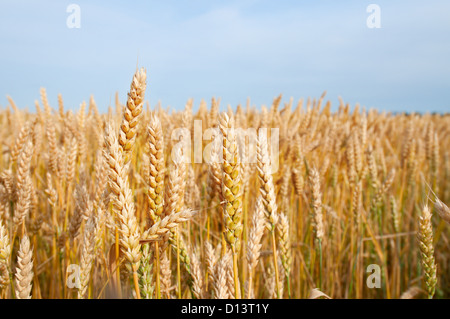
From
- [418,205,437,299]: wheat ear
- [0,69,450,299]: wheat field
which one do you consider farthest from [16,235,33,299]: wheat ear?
[418,205,437,299]: wheat ear

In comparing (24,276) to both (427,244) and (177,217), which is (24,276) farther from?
(427,244)

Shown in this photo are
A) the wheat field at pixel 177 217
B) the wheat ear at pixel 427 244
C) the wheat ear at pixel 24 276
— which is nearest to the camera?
the wheat field at pixel 177 217

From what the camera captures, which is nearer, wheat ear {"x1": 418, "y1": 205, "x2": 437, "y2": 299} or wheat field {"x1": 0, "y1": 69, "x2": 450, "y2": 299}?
wheat field {"x1": 0, "y1": 69, "x2": 450, "y2": 299}

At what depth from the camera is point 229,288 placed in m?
0.98

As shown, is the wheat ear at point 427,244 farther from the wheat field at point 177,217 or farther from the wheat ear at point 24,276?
the wheat ear at point 24,276

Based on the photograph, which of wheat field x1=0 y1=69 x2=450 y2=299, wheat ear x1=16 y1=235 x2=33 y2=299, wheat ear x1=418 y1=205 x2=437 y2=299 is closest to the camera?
wheat field x1=0 y1=69 x2=450 y2=299

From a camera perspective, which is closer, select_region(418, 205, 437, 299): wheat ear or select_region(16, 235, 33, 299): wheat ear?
select_region(16, 235, 33, 299): wheat ear

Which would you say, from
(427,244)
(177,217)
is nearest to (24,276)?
(177,217)

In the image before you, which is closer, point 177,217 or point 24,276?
point 177,217

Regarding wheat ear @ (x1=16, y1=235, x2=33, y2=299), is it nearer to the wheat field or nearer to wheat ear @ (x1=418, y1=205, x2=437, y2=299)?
the wheat field

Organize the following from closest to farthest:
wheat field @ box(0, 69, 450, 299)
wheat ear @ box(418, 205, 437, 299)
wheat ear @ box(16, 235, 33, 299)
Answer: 1. wheat field @ box(0, 69, 450, 299)
2. wheat ear @ box(16, 235, 33, 299)
3. wheat ear @ box(418, 205, 437, 299)

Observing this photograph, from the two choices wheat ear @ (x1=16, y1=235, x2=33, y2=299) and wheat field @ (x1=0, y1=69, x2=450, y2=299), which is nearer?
wheat field @ (x1=0, y1=69, x2=450, y2=299)

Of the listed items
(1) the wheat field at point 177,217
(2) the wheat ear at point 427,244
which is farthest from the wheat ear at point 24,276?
(2) the wheat ear at point 427,244

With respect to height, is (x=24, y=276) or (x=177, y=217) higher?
(x=177, y=217)
